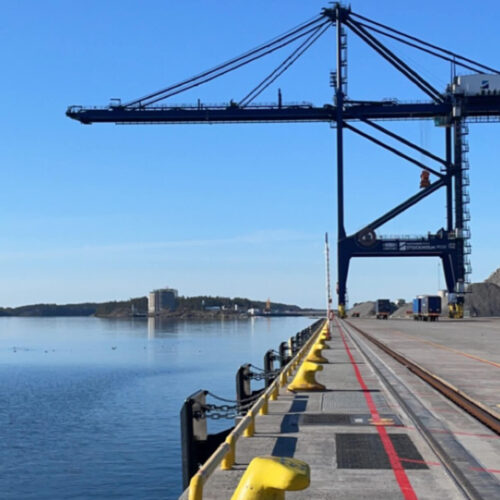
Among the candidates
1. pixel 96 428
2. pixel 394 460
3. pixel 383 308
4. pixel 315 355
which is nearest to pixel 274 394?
pixel 394 460

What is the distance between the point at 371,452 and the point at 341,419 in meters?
3.60

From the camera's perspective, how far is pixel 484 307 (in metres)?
143

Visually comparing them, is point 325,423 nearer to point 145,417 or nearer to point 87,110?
point 145,417

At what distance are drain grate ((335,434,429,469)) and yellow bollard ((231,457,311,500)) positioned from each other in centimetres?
472

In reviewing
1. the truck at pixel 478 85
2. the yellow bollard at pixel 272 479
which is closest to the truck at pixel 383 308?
the truck at pixel 478 85

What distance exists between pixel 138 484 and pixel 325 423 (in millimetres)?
9517

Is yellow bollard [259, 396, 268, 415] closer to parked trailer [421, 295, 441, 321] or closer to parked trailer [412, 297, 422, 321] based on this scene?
parked trailer [421, 295, 441, 321]

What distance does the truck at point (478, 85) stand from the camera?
300 feet

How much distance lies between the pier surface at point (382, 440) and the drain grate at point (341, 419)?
0.02 meters

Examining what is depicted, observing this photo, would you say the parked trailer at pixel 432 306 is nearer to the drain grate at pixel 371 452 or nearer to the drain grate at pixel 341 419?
the drain grate at pixel 341 419

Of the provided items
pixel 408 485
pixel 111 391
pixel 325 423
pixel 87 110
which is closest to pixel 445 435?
pixel 325 423

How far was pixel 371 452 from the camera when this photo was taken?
12.3m

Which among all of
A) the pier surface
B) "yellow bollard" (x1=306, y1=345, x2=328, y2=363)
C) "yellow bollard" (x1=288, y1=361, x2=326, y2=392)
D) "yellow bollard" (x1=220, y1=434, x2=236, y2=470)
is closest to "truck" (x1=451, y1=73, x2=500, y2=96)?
"yellow bollard" (x1=306, y1=345, x2=328, y2=363)

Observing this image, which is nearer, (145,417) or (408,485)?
(408,485)
